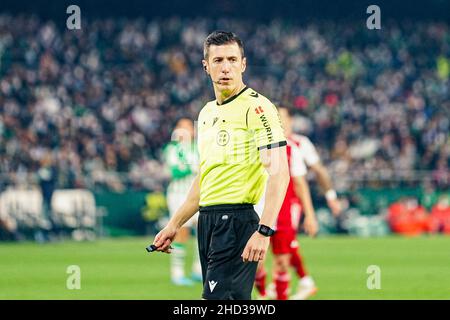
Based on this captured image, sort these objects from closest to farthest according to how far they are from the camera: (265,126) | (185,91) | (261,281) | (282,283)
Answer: (265,126) < (282,283) < (261,281) < (185,91)

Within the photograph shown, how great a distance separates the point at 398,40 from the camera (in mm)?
38656

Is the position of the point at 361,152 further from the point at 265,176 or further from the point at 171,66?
the point at 265,176

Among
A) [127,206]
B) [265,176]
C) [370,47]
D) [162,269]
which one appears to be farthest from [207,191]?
[370,47]

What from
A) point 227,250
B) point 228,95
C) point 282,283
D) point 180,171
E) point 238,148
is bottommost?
point 282,283

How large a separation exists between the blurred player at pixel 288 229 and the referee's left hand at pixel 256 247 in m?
5.09

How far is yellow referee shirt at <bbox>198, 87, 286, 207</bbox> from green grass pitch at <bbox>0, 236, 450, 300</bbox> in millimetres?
6339

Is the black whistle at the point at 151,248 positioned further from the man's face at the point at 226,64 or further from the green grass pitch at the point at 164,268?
the green grass pitch at the point at 164,268

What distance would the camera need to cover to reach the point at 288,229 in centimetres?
1248

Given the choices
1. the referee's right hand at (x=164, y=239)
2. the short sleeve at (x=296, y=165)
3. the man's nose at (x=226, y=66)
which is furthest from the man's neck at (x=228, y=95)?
the short sleeve at (x=296, y=165)

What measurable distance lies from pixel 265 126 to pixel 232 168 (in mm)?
384

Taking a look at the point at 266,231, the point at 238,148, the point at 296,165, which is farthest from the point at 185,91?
the point at 266,231

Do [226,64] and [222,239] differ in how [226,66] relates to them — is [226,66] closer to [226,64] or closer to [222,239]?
[226,64]

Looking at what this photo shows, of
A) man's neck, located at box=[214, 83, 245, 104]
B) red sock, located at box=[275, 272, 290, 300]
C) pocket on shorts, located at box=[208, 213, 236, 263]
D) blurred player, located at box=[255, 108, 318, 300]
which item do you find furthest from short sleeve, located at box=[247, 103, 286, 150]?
red sock, located at box=[275, 272, 290, 300]

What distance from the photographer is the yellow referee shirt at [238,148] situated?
7062 millimetres
